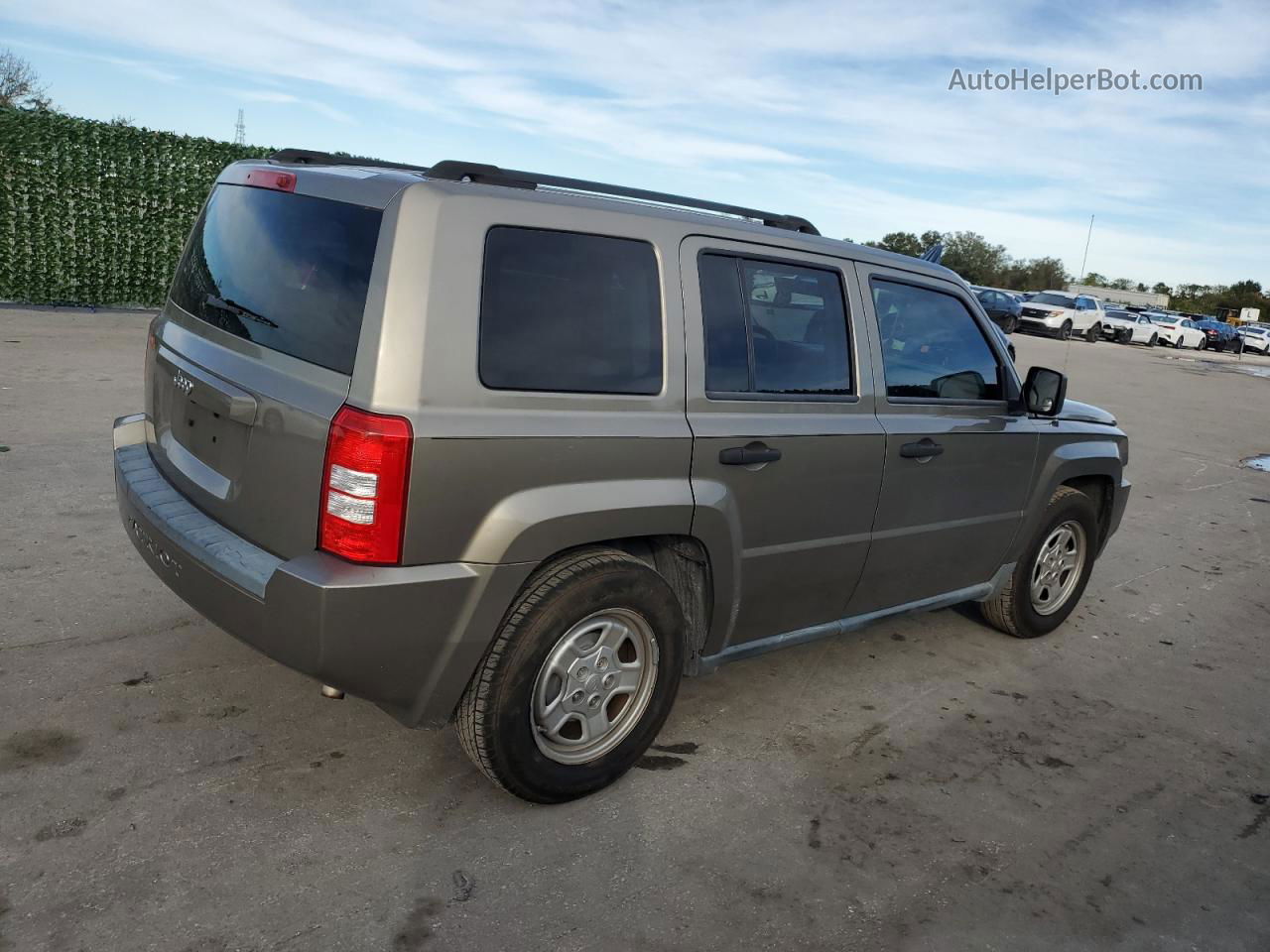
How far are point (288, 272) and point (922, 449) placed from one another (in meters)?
2.47

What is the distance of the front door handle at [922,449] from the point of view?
13.4 ft

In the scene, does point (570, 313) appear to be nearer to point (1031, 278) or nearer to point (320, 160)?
point (320, 160)

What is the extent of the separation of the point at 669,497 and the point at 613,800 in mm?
1019

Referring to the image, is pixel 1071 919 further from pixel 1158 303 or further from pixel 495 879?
pixel 1158 303

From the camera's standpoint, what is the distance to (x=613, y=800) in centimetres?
340

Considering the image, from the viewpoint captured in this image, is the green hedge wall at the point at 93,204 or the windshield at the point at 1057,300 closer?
the green hedge wall at the point at 93,204

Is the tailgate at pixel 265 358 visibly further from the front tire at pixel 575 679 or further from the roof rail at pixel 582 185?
the front tire at pixel 575 679

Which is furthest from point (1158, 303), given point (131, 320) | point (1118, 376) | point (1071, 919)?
point (1071, 919)

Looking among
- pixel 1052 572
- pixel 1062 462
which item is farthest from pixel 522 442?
pixel 1052 572

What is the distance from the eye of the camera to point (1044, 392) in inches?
183

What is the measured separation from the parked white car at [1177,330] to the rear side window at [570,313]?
47918 mm

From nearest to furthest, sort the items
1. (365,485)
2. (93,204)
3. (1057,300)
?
(365,485)
(93,204)
(1057,300)

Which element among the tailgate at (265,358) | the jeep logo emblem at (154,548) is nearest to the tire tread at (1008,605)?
the tailgate at (265,358)

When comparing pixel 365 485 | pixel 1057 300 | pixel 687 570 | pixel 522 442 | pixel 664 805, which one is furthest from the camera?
pixel 1057 300
